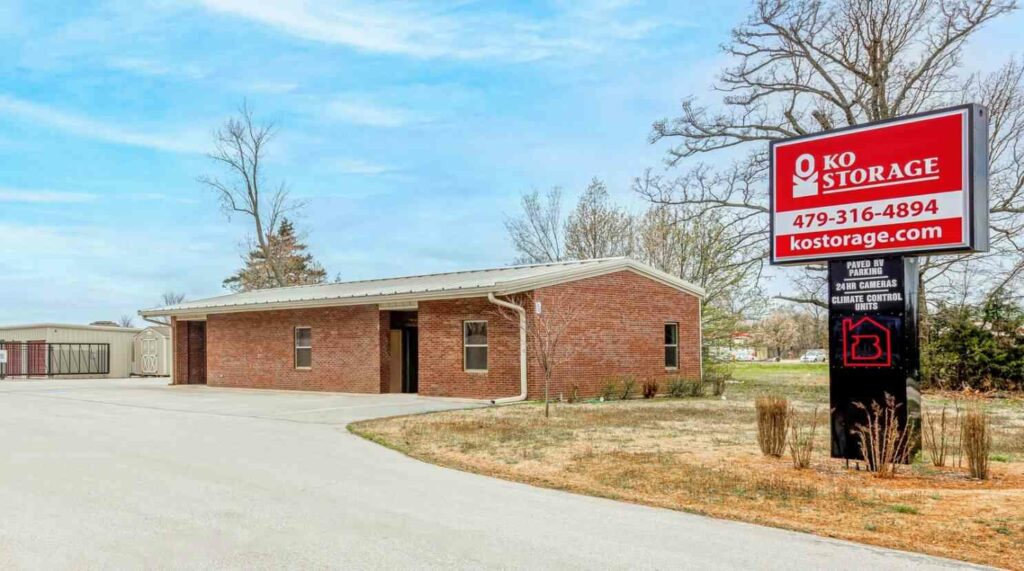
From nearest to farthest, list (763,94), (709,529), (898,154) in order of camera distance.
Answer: (709,529) → (898,154) → (763,94)

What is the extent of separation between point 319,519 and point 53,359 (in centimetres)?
4229

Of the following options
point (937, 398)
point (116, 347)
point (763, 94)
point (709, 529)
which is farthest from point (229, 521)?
point (116, 347)

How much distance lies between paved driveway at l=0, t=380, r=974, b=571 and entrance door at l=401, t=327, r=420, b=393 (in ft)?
40.1

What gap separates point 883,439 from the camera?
10688 mm

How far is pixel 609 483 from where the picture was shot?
954 cm

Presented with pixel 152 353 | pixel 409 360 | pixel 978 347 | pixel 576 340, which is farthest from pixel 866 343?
pixel 152 353

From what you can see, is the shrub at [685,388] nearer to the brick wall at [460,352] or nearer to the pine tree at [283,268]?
the brick wall at [460,352]

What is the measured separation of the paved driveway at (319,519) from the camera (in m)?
6.11

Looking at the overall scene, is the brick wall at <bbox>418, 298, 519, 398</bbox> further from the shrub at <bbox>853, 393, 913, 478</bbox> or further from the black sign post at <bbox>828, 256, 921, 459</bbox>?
the shrub at <bbox>853, 393, 913, 478</bbox>

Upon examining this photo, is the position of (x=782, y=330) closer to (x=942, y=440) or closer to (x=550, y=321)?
(x=550, y=321)

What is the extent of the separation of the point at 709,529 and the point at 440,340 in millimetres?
16060

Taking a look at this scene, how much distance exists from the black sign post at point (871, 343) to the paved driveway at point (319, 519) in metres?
4.11

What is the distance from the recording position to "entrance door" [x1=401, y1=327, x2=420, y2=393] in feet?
83.1

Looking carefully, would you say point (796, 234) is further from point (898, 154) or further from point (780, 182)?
point (898, 154)
